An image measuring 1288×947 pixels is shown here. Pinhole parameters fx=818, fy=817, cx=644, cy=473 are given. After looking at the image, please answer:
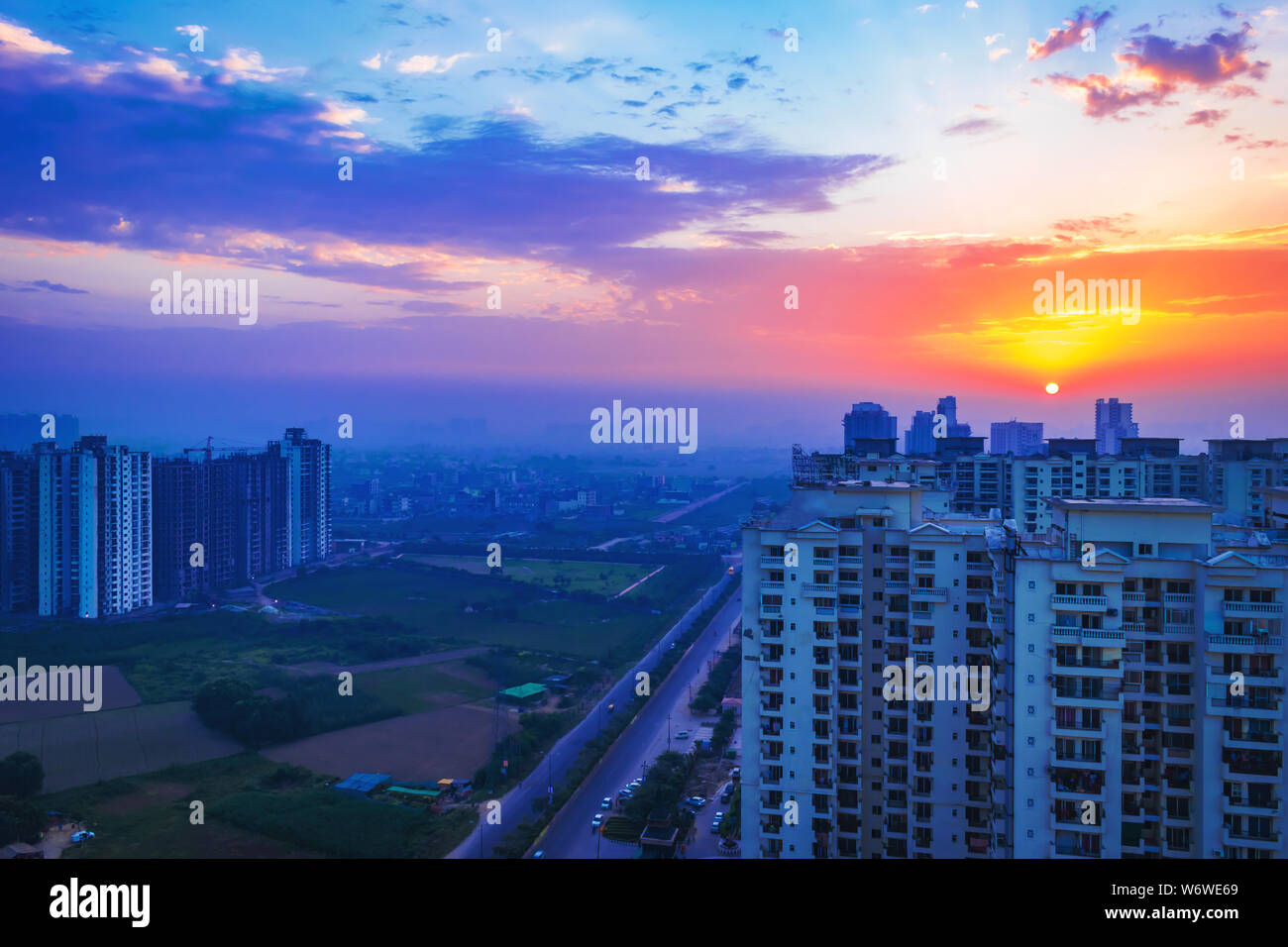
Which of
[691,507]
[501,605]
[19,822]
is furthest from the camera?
[691,507]

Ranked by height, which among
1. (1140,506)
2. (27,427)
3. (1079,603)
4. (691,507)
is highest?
(27,427)

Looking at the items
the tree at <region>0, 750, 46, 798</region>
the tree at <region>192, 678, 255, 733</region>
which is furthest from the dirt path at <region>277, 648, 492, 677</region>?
the tree at <region>0, 750, 46, 798</region>

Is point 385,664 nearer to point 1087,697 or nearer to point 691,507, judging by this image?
point 1087,697

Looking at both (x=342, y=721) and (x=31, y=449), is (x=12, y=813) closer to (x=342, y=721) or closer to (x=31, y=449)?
(x=342, y=721)

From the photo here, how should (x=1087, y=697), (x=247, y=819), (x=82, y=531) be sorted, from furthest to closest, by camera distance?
(x=82, y=531), (x=247, y=819), (x=1087, y=697)

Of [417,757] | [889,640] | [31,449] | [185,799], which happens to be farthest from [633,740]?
[31,449]

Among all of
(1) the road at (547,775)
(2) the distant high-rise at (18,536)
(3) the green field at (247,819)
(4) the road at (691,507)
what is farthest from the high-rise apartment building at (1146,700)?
(4) the road at (691,507)

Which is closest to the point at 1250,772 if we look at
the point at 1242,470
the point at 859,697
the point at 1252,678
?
the point at 1252,678
